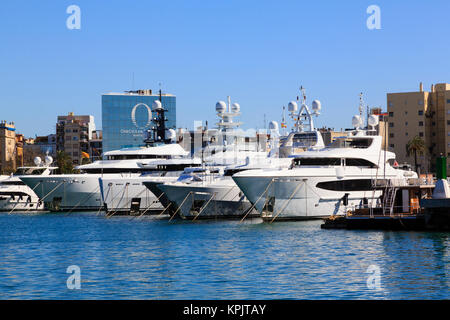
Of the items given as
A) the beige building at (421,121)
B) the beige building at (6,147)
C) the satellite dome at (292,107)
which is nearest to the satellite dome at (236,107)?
the satellite dome at (292,107)

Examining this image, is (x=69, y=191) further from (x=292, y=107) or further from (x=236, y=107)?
(x=292, y=107)

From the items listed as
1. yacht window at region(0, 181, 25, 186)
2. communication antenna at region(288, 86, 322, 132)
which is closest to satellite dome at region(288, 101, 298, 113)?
communication antenna at region(288, 86, 322, 132)

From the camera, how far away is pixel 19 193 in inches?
2739

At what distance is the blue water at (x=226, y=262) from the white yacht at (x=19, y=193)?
94.0ft

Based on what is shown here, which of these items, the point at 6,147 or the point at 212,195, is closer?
the point at 212,195

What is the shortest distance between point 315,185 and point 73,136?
103262 mm

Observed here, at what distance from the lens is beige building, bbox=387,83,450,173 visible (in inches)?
3858

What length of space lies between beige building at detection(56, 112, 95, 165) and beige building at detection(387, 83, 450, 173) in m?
64.8

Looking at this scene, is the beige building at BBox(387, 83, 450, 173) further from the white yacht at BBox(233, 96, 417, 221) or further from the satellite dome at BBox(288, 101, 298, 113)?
the white yacht at BBox(233, 96, 417, 221)

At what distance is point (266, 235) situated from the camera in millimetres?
35750

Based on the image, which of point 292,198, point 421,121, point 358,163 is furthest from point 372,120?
point 421,121

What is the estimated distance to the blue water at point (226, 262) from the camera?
20266 millimetres

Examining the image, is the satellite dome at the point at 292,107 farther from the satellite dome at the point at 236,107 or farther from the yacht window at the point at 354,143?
the satellite dome at the point at 236,107
